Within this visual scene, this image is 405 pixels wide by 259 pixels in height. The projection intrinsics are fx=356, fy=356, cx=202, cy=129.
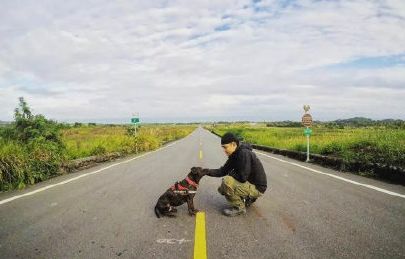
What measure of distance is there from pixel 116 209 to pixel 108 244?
192 cm

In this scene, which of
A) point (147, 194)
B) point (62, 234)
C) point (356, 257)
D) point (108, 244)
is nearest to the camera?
point (356, 257)

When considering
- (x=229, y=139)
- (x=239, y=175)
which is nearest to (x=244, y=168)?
(x=239, y=175)

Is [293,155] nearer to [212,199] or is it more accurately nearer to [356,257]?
[212,199]

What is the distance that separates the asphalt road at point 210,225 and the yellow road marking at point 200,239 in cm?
7

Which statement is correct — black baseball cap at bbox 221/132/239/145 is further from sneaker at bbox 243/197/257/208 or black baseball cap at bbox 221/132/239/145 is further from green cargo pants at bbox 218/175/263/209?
sneaker at bbox 243/197/257/208

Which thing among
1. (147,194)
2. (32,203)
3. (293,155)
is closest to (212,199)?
(147,194)

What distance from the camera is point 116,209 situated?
6.32 metres

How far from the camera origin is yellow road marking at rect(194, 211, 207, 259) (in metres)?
4.04

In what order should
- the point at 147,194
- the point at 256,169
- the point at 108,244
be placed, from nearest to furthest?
the point at 108,244 < the point at 256,169 < the point at 147,194

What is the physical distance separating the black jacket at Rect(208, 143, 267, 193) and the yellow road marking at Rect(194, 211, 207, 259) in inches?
31.3

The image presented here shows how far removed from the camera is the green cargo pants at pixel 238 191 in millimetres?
5863

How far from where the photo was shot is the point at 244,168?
578 centimetres

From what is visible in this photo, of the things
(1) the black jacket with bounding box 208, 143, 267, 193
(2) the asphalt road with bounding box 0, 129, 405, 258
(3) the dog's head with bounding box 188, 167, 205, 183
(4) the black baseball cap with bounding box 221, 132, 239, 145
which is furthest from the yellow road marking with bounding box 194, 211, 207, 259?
(4) the black baseball cap with bounding box 221, 132, 239, 145

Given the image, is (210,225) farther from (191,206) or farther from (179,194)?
(179,194)
